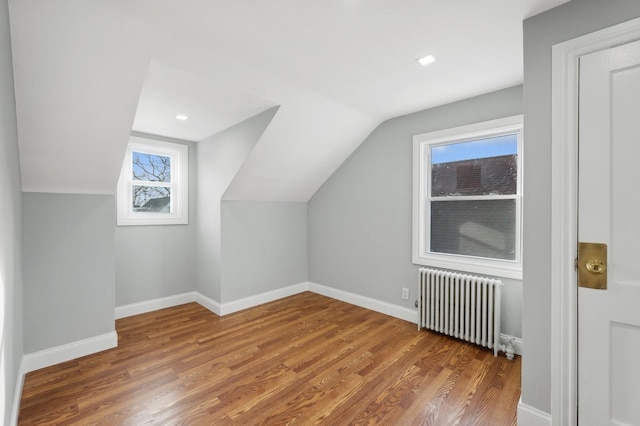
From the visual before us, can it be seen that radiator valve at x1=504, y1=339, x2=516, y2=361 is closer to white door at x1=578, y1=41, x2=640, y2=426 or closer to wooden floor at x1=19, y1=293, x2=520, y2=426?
wooden floor at x1=19, y1=293, x2=520, y2=426

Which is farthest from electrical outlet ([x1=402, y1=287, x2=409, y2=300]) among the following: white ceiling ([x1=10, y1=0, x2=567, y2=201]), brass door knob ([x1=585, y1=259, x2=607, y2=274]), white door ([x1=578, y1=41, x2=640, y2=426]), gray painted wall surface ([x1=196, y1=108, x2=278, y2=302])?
A: gray painted wall surface ([x1=196, y1=108, x2=278, y2=302])

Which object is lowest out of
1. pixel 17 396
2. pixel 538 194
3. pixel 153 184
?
pixel 17 396

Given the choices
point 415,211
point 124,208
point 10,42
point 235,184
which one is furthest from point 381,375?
point 124,208

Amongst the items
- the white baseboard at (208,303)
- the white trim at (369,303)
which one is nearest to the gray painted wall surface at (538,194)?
the white trim at (369,303)

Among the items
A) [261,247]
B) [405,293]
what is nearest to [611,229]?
[405,293]

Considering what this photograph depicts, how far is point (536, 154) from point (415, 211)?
1.60 m

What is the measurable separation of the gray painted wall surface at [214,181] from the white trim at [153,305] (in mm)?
217

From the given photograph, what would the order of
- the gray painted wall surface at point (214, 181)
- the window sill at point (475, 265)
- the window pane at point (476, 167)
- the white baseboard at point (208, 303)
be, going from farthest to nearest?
1. the white baseboard at point (208, 303)
2. the gray painted wall surface at point (214, 181)
3. the window pane at point (476, 167)
4. the window sill at point (475, 265)

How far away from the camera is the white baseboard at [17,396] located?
1.62 metres

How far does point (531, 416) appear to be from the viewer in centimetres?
163

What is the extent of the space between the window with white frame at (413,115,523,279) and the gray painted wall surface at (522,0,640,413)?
1014mm

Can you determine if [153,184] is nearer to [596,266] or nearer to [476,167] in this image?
[476,167]

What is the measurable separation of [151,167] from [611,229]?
14.3 ft

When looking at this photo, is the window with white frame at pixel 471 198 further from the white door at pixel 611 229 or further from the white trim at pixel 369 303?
the white door at pixel 611 229
